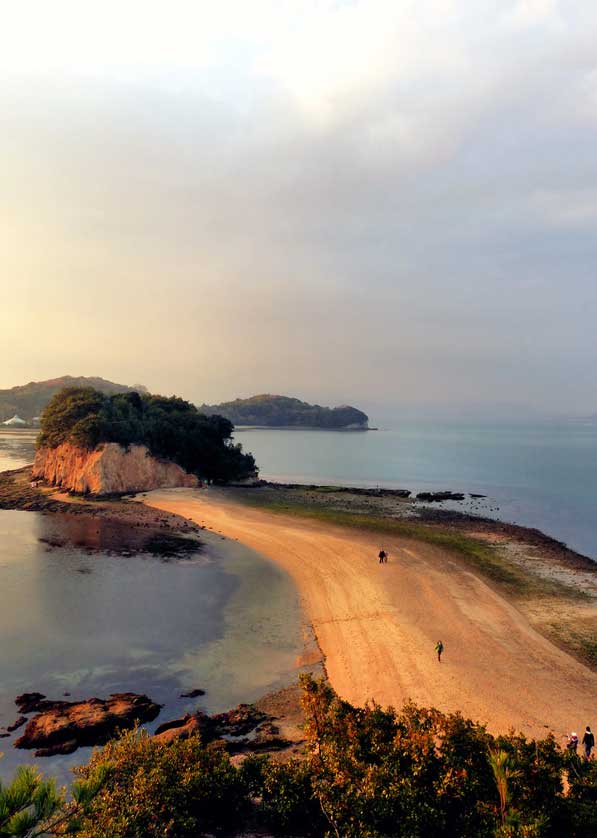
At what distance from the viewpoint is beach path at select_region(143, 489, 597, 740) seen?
22.0 m

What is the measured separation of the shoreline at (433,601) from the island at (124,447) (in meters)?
7.15

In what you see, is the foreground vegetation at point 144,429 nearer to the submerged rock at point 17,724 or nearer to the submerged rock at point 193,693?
the submerged rock at point 17,724

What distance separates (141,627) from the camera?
30.8 metres

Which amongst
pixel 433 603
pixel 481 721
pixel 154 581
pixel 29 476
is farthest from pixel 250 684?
pixel 29 476

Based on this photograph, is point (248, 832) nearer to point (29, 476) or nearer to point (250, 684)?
point (250, 684)

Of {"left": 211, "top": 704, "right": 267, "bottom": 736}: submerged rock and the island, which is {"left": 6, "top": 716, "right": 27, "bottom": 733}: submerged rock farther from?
the island

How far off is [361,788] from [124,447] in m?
68.9

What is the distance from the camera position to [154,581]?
129ft

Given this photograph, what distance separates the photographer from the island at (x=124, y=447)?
74.6m

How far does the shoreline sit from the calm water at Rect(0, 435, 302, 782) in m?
3.11

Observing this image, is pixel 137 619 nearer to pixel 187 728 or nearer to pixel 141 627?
pixel 141 627

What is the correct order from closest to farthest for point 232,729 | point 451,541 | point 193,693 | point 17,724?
1. point 232,729
2. point 17,724
3. point 193,693
4. point 451,541

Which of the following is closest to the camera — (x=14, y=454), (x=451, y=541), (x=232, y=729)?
(x=232, y=729)

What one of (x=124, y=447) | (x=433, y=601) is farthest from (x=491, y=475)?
(x=433, y=601)
